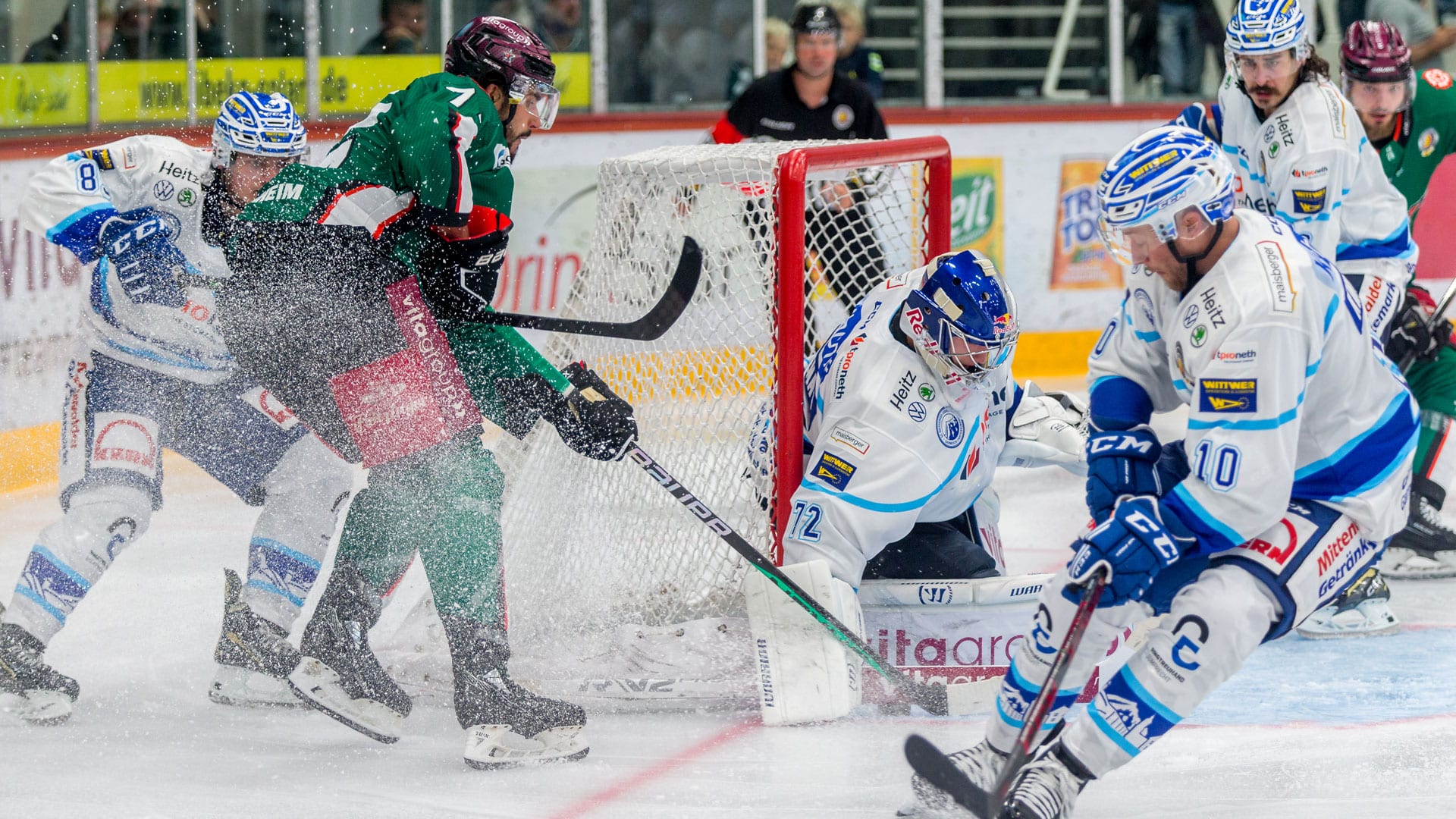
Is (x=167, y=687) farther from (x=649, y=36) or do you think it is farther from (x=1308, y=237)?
(x=649, y=36)

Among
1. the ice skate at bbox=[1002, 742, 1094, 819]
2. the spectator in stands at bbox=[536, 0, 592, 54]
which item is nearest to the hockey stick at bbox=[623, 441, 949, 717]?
the ice skate at bbox=[1002, 742, 1094, 819]

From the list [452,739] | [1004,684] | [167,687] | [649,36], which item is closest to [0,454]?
[167,687]

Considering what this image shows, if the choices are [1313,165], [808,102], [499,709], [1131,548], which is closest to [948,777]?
[1131,548]

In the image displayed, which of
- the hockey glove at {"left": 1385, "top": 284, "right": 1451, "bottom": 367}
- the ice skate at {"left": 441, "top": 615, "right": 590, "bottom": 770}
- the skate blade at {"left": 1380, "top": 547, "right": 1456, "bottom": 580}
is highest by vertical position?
the hockey glove at {"left": 1385, "top": 284, "right": 1451, "bottom": 367}

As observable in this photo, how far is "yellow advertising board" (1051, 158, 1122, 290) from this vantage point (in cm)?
604

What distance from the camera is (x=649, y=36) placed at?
6.02 m

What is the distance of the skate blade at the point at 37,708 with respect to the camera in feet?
8.89

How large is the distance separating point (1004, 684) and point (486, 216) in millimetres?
1093

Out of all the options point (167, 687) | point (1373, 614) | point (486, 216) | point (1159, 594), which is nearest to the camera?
point (1159, 594)

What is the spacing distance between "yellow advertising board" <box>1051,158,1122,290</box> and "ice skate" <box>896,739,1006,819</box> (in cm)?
393

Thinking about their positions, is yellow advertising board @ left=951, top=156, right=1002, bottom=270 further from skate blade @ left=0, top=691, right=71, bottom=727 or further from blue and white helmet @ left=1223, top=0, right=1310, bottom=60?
skate blade @ left=0, top=691, right=71, bottom=727

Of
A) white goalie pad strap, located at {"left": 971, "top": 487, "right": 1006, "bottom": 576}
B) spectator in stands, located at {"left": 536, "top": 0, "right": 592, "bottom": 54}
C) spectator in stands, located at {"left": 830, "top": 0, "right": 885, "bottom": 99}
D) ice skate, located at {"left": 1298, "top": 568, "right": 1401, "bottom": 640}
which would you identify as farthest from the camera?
spectator in stands, located at {"left": 536, "top": 0, "right": 592, "bottom": 54}

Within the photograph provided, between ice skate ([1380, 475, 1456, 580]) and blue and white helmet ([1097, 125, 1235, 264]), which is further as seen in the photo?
ice skate ([1380, 475, 1456, 580])

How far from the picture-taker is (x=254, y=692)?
2.87 meters
